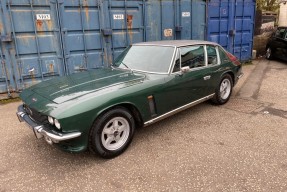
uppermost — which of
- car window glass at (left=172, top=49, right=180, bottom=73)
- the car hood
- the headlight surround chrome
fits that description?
car window glass at (left=172, top=49, right=180, bottom=73)

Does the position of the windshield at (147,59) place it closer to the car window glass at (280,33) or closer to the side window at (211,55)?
the side window at (211,55)

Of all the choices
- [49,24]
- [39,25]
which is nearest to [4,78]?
[39,25]

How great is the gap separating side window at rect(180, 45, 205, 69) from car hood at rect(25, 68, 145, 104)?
2.84ft

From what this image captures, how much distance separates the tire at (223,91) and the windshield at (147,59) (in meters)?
1.55

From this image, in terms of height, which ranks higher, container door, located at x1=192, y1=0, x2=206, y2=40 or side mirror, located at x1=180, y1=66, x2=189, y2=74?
container door, located at x1=192, y1=0, x2=206, y2=40

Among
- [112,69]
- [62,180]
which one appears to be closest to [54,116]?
[62,180]

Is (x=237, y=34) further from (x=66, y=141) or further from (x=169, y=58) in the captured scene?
(x=66, y=141)

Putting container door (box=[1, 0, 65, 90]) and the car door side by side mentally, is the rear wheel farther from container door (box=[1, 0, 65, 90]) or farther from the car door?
container door (box=[1, 0, 65, 90])

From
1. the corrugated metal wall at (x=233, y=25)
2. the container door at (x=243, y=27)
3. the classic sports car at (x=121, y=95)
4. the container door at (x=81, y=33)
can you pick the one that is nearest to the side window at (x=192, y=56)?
the classic sports car at (x=121, y=95)

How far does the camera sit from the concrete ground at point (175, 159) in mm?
2889

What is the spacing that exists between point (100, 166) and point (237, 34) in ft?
27.5

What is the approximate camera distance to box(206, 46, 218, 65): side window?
15.8ft

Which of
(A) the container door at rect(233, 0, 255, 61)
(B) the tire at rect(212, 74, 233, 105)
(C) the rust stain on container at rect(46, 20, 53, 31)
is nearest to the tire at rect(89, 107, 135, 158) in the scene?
(B) the tire at rect(212, 74, 233, 105)

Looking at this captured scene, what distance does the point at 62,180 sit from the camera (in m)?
3.00
